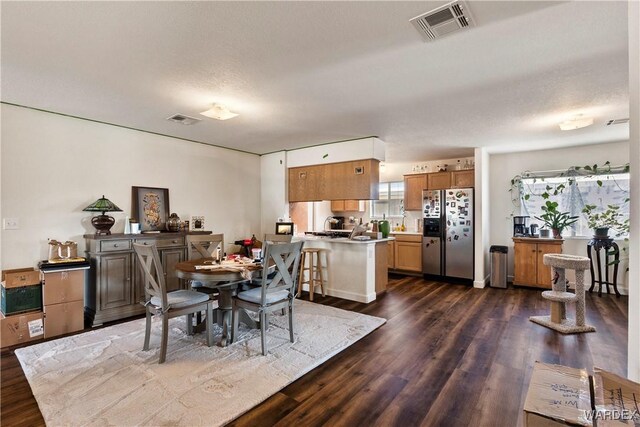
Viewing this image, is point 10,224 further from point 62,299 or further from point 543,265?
point 543,265

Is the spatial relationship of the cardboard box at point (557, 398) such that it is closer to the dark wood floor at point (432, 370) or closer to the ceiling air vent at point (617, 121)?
the dark wood floor at point (432, 370)

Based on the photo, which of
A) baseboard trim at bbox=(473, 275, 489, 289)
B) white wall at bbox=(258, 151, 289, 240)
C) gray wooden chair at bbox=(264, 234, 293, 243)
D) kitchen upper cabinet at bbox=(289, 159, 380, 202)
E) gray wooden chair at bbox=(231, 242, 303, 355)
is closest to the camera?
gray wooden chair at bbox=(231, 242, 303, 355)

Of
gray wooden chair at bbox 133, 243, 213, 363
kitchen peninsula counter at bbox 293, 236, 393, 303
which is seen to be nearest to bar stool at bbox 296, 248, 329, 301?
kitchen peninsula counter at bbox 293, 236, 393, 303

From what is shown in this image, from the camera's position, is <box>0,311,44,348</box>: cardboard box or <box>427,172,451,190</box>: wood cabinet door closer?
<box>0,311,44,348</box>: cardboard box

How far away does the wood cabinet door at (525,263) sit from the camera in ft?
17.6

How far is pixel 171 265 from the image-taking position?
426 centimetres

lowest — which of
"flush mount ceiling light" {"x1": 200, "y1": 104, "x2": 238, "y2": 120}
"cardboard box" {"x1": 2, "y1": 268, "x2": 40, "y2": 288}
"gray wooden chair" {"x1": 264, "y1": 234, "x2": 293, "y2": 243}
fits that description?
"cardboard box" {"x1": 2, "y1": 268, "x2": 40, "y2": 288}

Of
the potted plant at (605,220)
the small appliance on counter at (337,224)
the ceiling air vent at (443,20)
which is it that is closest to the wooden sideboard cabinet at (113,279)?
the small appliance on counter at (337,224)

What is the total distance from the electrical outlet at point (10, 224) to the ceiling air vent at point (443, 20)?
4431 millimetres

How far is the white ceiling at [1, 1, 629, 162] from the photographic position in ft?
5.92

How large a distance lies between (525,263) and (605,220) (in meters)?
1.46

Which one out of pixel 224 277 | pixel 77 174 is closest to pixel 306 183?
pixel 224 277

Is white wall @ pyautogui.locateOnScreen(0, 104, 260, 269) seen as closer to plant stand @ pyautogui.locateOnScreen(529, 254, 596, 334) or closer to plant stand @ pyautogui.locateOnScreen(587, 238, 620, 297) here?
plant stand @ pyautogui.locateOnScreen(529, 254, 596, 334)

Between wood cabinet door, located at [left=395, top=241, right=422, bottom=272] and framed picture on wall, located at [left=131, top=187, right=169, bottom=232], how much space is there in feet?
15.5
